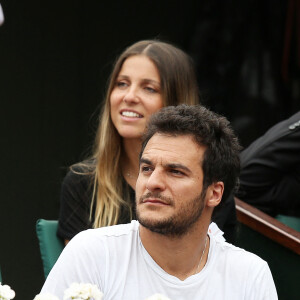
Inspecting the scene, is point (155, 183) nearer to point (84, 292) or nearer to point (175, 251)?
point (175, 251)

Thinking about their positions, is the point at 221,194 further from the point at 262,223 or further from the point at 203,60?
the point at 203,60

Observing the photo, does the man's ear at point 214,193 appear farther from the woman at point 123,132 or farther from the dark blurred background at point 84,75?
the dark blurred background at point 84,75

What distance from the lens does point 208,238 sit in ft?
9.48

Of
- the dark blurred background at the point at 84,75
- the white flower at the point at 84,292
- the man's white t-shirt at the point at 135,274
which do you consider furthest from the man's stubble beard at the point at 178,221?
the dark blurred background at the point at 84,75

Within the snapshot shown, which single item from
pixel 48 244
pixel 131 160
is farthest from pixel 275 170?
pixel 48 244

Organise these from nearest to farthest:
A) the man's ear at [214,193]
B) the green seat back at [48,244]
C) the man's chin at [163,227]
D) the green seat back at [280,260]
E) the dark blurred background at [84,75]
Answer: the man's chin at [163,227]
the man's ear at [214,193]
the green seat back at [48,244]
the green seat back at [280,260]
the dark blurred background at [84,75]

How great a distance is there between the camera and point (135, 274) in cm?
264

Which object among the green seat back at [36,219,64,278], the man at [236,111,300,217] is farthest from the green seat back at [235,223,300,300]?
the green seat back at [36,219,64,278]

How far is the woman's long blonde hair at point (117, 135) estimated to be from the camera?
11.9 ft

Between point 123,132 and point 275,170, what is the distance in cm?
78

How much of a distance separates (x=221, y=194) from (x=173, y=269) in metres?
0.33

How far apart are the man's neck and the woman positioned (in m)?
0.86

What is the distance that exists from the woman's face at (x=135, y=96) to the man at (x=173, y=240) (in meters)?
0.85

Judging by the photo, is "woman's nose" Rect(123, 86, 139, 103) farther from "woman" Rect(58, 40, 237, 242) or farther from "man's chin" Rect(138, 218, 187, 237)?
"man's chin" Rect(138, 218, 187, 237)
